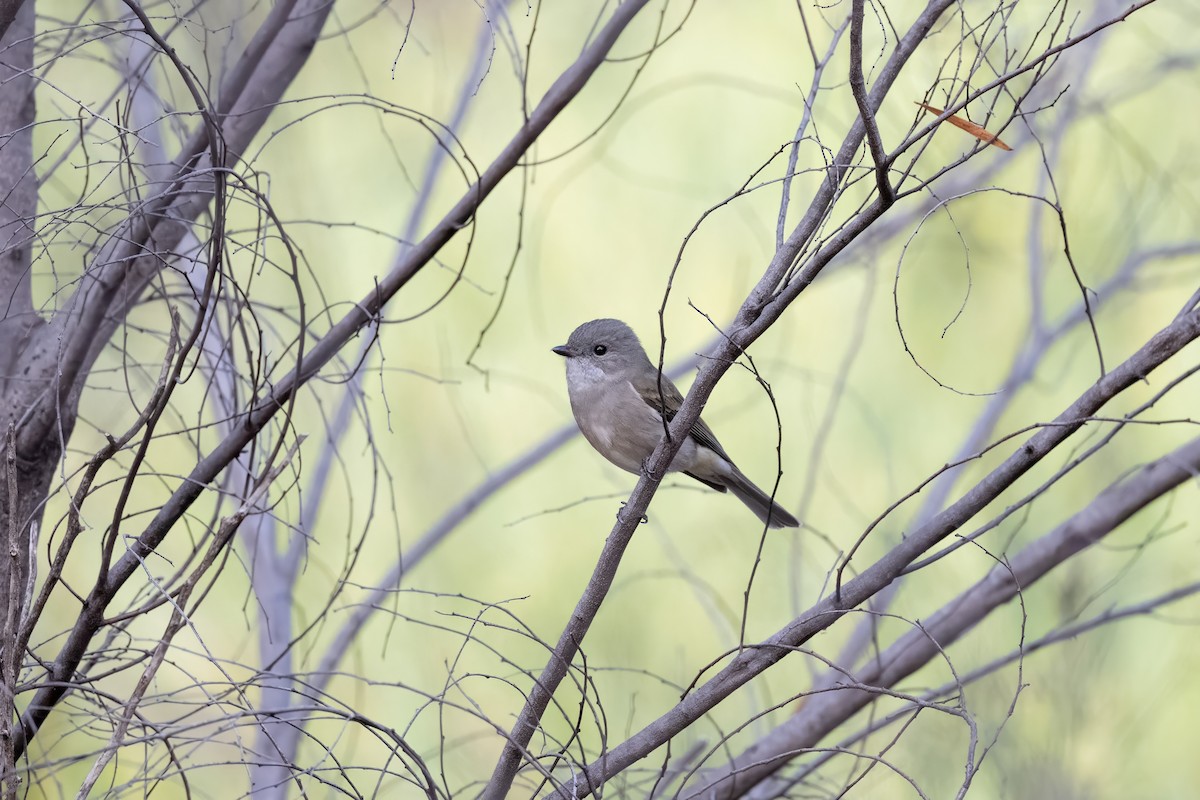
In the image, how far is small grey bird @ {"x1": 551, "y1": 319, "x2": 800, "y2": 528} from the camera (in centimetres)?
465

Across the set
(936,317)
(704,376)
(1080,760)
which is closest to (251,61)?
(704,376)

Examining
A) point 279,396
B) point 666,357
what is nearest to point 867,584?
point 279,396

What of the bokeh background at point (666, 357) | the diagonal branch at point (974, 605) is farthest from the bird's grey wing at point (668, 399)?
the diagonal branch at point (974, 605)

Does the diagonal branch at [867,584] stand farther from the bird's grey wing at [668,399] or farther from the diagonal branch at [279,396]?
the bird's grey wing at [668,399]

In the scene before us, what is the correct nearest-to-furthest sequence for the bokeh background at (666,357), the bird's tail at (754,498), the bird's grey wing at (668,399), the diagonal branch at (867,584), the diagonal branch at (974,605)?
the diagonal branch at (867,584) < the diagonal branch at (974,605) < the bird's grey wing at (668,399) < the bird's tail at (754,498) < the bokeh background at (666,357)

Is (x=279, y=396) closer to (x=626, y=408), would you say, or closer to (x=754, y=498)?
(x=626, y=408)

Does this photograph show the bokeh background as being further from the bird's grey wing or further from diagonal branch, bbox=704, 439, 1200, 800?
diagonal branch, bbox=704, 439, 1200, 800

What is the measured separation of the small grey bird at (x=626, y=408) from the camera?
4652 mm

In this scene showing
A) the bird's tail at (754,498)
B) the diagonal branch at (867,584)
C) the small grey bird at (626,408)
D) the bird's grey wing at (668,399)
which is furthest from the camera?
the bird's tail at (754,498)

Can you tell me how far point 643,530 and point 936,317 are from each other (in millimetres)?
2156

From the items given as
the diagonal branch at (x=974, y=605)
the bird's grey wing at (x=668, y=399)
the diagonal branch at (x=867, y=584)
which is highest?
the bird's grey wing at (x=668, y=399)

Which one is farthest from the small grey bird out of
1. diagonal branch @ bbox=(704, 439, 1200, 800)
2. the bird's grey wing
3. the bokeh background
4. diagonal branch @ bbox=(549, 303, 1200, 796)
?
diagonal branch @ bbox=(549, 303, 1200, 796)

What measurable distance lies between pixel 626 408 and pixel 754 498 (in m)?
0.91

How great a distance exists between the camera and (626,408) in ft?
15.3
